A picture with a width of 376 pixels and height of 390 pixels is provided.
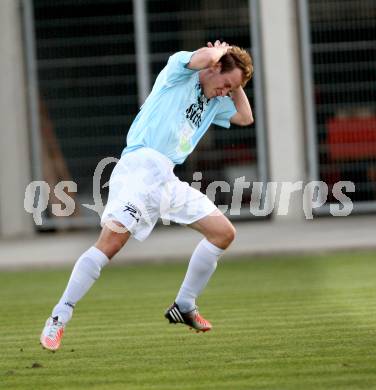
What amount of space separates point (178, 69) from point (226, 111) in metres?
0.81

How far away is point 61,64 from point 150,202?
12.1m

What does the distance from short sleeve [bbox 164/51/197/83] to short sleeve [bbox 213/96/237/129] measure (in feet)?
2.11

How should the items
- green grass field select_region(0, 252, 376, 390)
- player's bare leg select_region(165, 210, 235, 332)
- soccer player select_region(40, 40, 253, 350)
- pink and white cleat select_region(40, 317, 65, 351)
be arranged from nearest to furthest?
green grass field select_region(0, 252, 376, 390) → pink and white cleat select_region(40, 317, 65, 351) → soccer player select_region(40, 40, 253, 350) → player's bare leg select_region(165, 210, 235, 332)

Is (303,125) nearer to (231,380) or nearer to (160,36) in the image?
(160,36)

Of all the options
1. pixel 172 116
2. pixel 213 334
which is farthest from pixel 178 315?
pixel 172 116

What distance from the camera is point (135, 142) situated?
8.90m

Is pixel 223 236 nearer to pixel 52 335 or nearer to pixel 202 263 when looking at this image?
pixel 202 263

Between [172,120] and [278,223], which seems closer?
[172,120]

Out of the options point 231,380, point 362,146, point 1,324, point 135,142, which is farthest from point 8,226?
point 231,380

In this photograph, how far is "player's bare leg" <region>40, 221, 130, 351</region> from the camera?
841 centimetres

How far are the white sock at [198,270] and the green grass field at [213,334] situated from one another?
24cm

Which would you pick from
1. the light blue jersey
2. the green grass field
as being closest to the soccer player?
the light blue jersey

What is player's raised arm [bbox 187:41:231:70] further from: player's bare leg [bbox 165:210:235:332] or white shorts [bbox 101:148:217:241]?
player's bare leg [bbox 165:210:235:332]

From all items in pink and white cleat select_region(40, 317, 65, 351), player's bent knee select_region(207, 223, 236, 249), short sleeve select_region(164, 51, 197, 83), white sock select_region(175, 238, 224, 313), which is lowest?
pink and white cleat select_region(40, 317, 65, 351)
